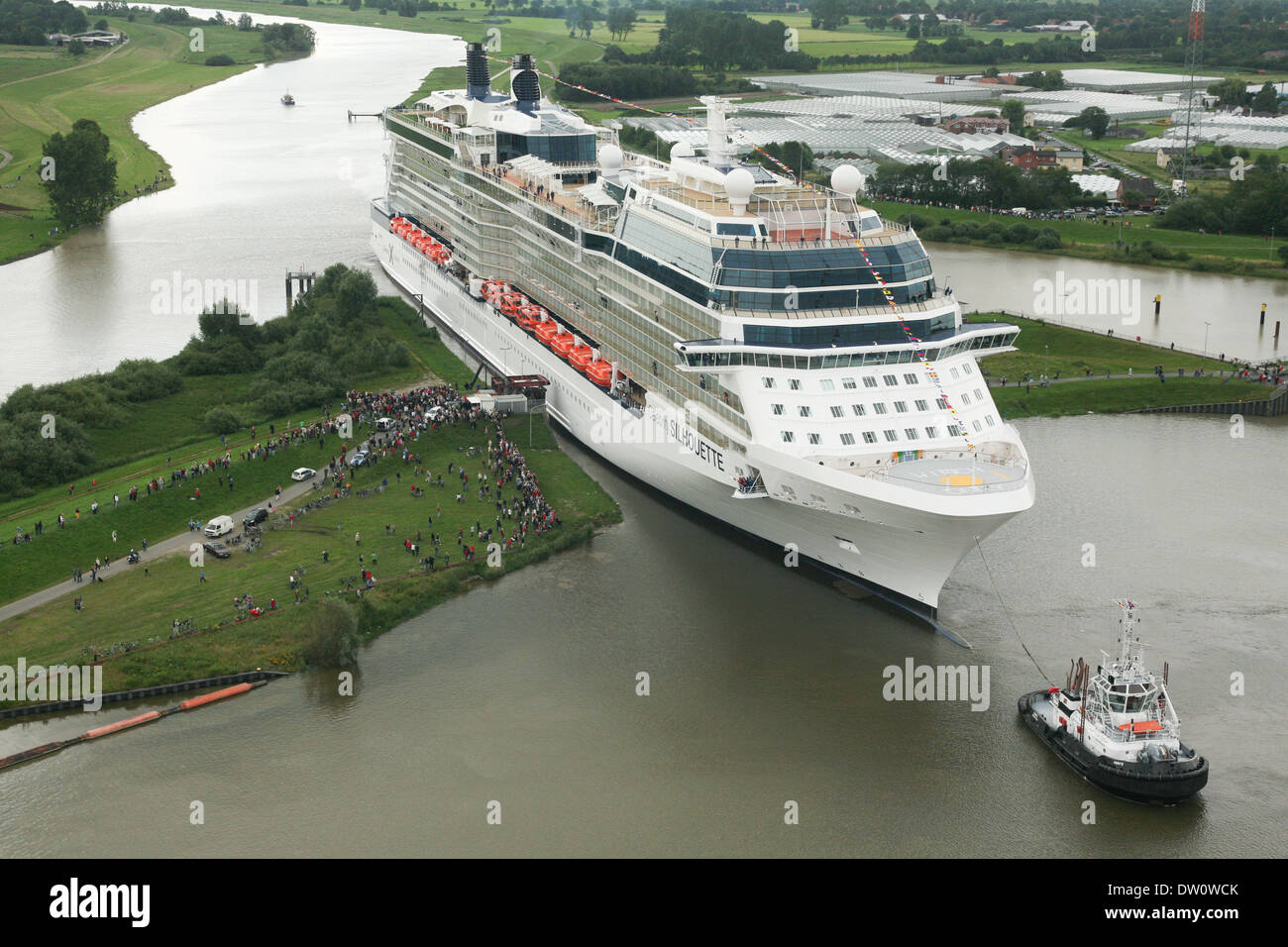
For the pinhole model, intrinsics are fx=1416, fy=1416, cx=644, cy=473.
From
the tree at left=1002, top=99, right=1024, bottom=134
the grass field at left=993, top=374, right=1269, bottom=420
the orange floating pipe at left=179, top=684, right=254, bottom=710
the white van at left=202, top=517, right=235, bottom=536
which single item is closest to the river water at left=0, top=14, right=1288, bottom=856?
the orange floating pipe at left=179, top=684, right=254, bottom=710

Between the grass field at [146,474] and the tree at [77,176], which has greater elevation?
the tree at [77,176]

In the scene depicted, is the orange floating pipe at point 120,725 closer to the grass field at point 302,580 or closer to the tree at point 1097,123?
the grass field at point 302,580

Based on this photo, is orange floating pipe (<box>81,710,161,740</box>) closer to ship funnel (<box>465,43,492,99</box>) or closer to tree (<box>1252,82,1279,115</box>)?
ship funnel (<box>465,43,492,99</box>)

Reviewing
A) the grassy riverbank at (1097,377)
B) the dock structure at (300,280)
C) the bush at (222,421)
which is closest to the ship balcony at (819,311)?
the grassy riverbank at (1097,377)

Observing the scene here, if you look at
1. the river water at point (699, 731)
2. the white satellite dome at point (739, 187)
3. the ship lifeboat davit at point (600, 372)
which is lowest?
the river water at point (699, 731)

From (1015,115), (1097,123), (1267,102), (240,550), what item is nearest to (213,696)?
(240,550)

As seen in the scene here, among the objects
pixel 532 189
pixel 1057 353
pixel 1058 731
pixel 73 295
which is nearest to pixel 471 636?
pixel 1058 731

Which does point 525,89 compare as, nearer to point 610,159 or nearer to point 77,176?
point 610,159

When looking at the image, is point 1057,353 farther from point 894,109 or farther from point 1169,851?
point 894,109
